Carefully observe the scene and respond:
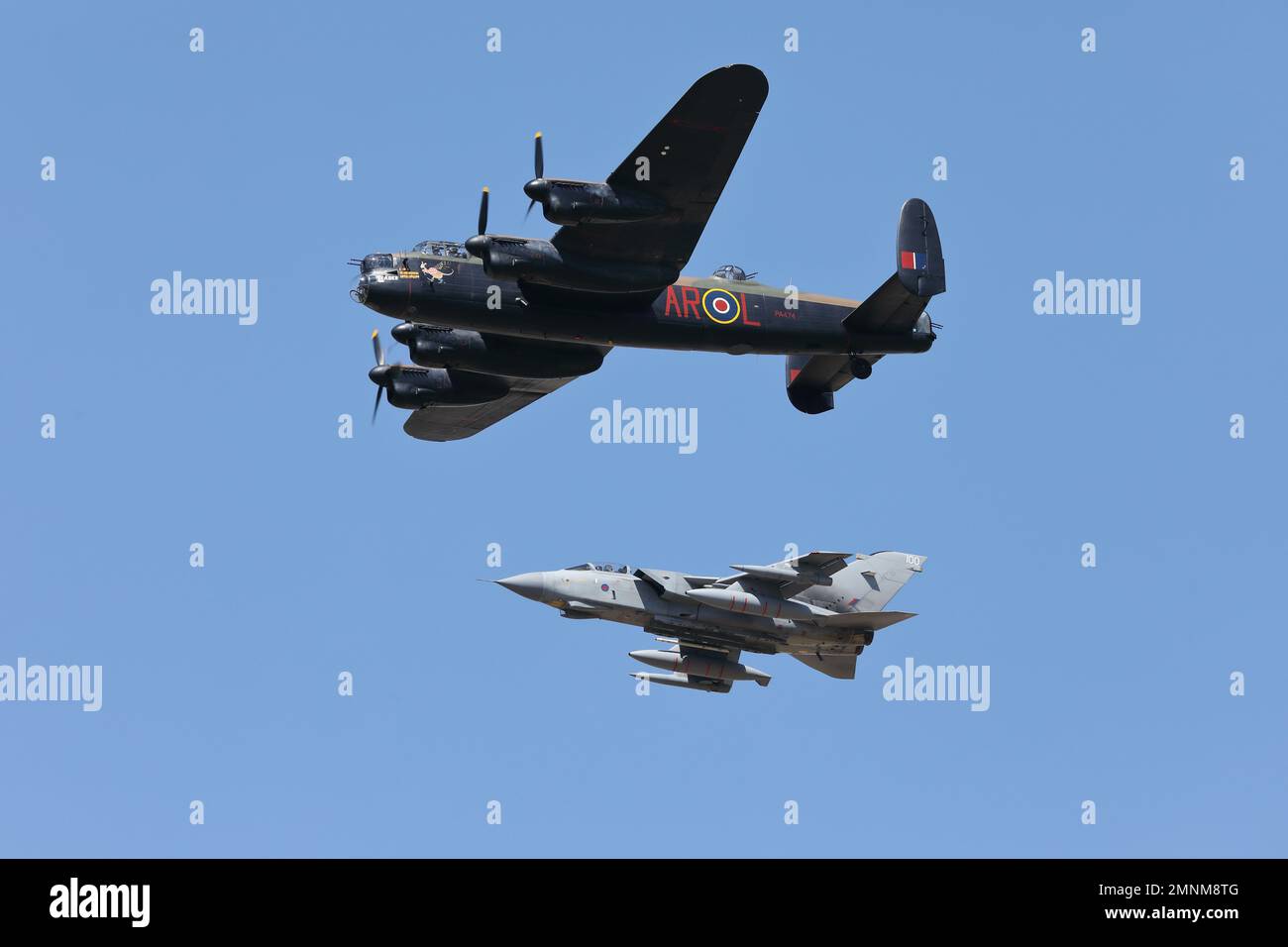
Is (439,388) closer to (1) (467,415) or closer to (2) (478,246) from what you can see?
(1) (467,415)

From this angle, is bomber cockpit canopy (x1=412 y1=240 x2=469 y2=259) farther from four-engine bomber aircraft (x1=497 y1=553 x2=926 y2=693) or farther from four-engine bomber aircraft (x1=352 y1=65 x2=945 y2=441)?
four-engine bomber aircraft (x1=497 y1=553 x2=926 y2=693)

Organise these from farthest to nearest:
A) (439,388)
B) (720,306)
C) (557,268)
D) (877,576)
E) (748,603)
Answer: (877,576) → (748,603) → (439,388) → (720,306) → (557,268)

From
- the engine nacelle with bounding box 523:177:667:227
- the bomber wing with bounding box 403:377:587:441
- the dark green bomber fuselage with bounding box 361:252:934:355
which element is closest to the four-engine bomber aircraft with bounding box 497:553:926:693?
the bomber wing with bounding box 403:377:587:441

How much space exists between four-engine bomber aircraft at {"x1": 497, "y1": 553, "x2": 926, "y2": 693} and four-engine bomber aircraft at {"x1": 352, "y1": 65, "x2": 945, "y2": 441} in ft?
18.6

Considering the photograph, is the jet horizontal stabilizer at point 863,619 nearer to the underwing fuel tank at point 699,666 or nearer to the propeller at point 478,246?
the underwing fuel tank at point 699,666

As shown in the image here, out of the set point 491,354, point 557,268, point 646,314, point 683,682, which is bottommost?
point 683,682

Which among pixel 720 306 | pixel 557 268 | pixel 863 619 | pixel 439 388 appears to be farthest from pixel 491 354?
pixel 863 619

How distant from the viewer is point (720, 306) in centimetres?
4653

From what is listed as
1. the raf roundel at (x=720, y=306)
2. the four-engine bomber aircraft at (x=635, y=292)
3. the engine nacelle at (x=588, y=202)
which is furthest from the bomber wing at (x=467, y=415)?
the engine nacelle at (x=588, y=202)

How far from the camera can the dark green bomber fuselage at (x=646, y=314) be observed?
43688 millimetres

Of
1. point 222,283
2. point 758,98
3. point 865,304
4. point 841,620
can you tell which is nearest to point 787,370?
point 865,304

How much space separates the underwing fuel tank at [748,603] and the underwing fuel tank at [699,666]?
288cm

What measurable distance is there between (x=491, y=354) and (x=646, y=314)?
4.63 m

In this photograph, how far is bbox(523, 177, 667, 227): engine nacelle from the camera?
1651 inches
